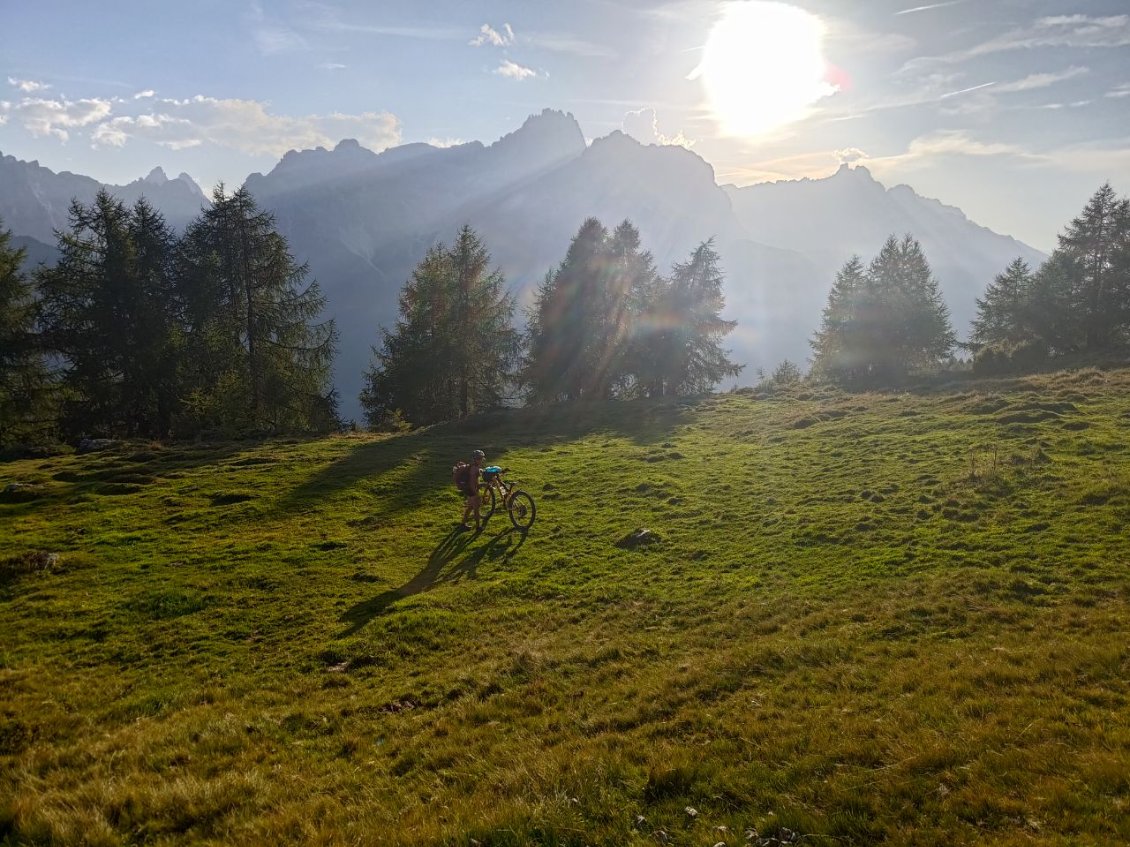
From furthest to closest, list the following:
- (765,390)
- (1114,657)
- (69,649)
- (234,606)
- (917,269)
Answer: (917,269) < (765,390) < (234,606) < (69,649) < (1114,657)

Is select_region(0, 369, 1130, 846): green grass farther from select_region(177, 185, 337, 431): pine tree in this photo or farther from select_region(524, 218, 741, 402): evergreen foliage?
select_region(524, 218, 741, 402): evergreen foliage

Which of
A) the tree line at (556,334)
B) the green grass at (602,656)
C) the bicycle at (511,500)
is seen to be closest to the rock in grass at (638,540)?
the green grass at (602,656)

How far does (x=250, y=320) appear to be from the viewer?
4675cm

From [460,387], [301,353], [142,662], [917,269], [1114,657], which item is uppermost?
[917,269]

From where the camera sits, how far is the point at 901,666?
32.4 feet

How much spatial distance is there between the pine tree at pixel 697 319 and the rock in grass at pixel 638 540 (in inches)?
1572

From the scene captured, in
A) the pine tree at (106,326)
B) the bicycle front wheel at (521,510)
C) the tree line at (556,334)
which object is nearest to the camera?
the bicycle front wheel at (521,510)

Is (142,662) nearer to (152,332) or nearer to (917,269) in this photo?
(152,332)

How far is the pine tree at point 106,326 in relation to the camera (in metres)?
45.3

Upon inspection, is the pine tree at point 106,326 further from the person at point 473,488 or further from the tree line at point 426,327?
the person at point 473,488

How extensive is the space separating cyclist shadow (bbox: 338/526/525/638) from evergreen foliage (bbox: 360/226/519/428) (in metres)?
30.4

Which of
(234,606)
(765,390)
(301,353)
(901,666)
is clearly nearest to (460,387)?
(301,353)

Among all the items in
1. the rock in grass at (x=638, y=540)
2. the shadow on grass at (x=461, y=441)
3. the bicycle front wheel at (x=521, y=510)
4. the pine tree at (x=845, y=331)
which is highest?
the pine tree at (x=845, y=331)

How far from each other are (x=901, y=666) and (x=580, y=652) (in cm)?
594
